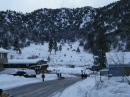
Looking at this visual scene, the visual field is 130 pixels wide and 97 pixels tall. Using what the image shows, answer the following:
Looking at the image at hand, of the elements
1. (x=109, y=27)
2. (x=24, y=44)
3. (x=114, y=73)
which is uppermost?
(x=109, y=27)

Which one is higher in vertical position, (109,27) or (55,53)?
(109,27)

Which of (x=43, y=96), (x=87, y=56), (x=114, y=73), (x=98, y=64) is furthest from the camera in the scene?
(x=87, y=56)

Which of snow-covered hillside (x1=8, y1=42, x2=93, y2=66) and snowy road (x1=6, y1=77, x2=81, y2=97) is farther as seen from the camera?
snow-covered hillside (x1=8, y1=42, x2=93, y2=66)

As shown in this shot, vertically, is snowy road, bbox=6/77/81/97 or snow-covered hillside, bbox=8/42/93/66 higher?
snow-covered hillside, bbox=8/42/93/66

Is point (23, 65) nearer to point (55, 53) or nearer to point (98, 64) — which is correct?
point (98, 64)

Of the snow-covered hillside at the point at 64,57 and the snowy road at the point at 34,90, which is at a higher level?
the snow-covered hillside at the point at 64,57

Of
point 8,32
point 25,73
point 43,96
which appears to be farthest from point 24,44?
point 43,96

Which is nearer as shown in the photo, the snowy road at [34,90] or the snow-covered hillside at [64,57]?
the snowy road at [34,90]

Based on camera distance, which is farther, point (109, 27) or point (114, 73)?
point (109, 27)

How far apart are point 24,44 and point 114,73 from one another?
13986 cm

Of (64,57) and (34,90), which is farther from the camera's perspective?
(64,57)

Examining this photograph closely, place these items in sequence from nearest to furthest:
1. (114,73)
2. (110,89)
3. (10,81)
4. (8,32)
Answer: (110,89) → (10,81) → (114,73) → (8,32)

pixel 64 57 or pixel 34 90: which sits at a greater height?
pixel 64 57

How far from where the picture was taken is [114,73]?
A: 48688 mm
